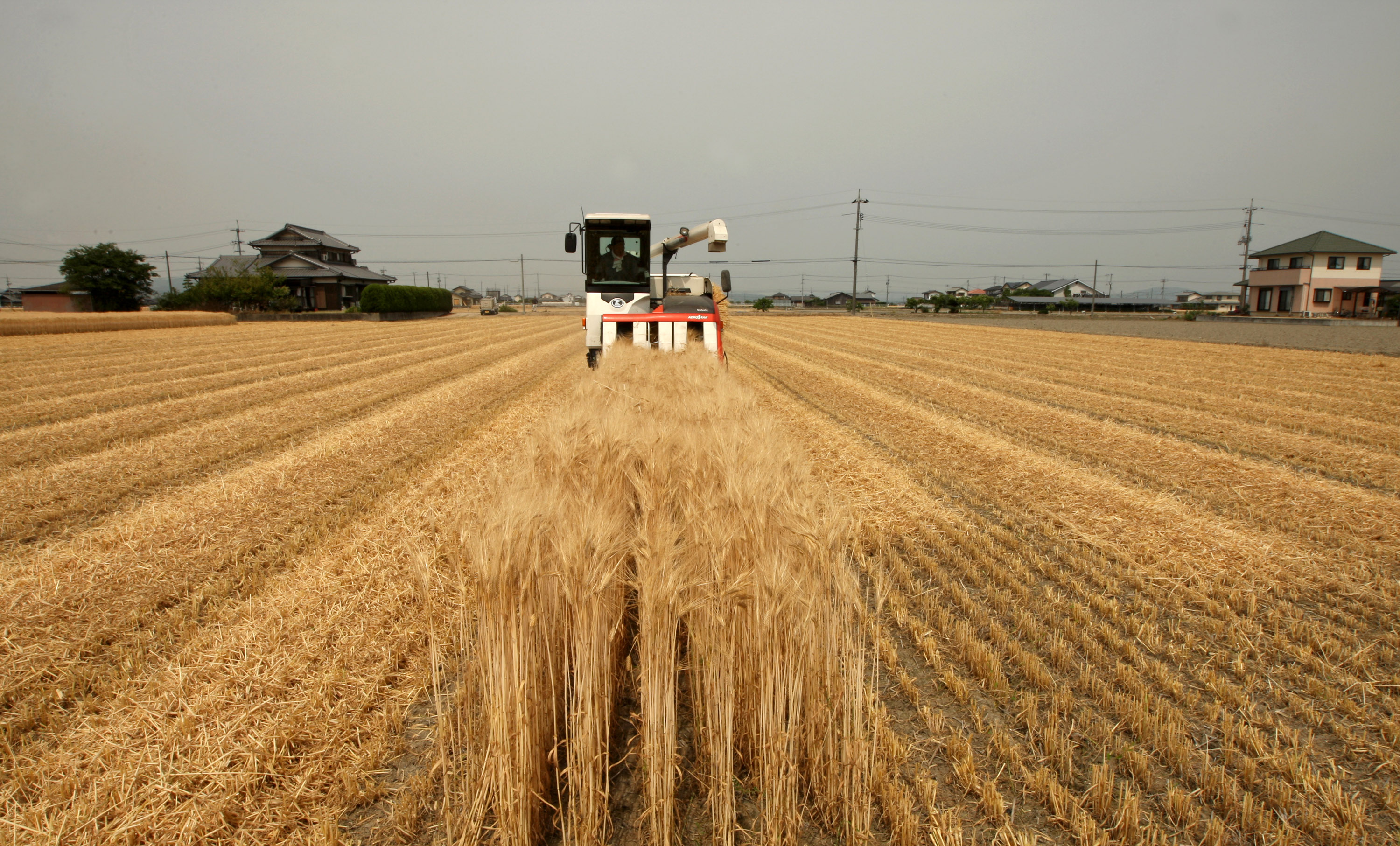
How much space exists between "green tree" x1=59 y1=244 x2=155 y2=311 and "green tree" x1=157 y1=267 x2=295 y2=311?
2218 millimetres

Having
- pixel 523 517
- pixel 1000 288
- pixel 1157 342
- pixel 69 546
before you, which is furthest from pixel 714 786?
pixel 1000 288

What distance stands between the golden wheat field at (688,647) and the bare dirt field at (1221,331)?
71.7 feet

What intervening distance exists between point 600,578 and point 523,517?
316 millimetres

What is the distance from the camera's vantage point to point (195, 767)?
245 cm

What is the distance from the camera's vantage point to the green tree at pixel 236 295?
1598 inches

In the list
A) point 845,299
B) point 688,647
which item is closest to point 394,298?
point 688,647

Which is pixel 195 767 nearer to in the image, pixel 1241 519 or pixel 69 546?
pixel 69 546

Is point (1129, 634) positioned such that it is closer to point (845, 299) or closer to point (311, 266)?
point (311, 266)

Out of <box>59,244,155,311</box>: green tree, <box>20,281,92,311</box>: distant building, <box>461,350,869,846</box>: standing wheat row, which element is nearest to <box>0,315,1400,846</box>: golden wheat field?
<box>461,350,869,846</box>: standing wheat row

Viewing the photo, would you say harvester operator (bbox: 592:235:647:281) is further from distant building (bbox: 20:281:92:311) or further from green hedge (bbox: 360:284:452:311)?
distant building (bbox: 20:281:92:311)

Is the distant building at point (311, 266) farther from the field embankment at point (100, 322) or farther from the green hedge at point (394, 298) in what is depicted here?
the field embankment at point (100, 322)

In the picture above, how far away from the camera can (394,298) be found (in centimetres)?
4294

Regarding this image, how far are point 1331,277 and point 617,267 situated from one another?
72.3 metres

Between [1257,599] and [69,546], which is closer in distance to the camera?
[1257,599]
